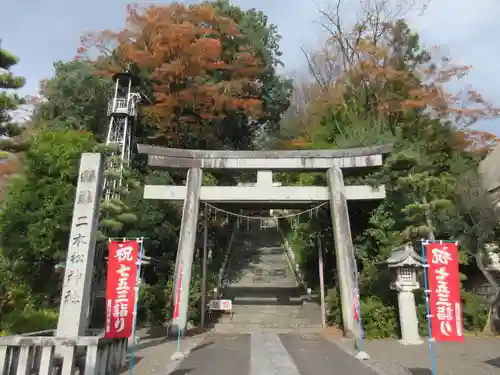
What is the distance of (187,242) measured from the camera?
13.4 meters

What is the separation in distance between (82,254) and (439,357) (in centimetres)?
818

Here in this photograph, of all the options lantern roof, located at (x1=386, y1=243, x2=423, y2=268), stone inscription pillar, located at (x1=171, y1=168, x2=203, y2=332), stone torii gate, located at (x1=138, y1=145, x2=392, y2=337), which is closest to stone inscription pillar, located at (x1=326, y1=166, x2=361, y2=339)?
stone torii gate, located at (x1=138, y1=145, x2=392, y2=337)

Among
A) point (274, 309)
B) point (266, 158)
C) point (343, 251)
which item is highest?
point (266, 158)

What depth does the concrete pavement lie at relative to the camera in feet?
25.4

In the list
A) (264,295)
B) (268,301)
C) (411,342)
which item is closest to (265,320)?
(268,301)

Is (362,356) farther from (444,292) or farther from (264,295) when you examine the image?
(264,295)

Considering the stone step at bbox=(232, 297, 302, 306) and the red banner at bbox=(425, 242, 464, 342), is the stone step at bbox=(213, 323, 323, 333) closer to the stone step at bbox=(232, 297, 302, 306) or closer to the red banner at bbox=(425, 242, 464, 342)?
the stone step at bbox=(232, 297, 302, 306)

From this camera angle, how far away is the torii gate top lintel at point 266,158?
14148 mm

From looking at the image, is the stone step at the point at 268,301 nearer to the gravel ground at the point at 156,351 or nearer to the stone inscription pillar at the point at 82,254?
the gravel ground at the point at 156,351

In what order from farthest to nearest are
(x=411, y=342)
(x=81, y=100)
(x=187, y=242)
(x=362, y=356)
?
(x=81, y=100) < (x=187, y=242) < (x=411, y=342) < (x=362, y=356)

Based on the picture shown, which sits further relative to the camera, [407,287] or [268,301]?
[268,301]

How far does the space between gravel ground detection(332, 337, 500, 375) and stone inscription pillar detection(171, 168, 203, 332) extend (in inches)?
192

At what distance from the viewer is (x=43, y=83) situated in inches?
1085

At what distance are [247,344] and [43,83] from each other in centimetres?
2465
